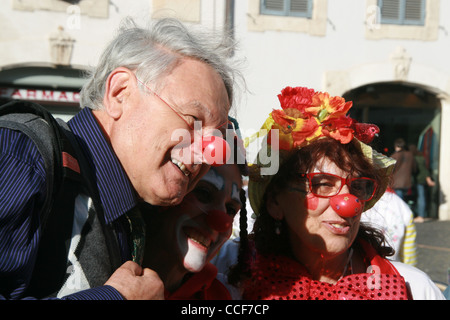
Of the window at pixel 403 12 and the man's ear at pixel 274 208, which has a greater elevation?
the window at pixel 403 12

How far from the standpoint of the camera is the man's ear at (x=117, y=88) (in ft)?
4.92

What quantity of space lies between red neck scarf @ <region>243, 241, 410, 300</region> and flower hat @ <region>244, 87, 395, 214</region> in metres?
0.34

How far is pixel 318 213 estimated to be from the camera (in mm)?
1871

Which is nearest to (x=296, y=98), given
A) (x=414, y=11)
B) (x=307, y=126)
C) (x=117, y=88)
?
(x=307, y=126)

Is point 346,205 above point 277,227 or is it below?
above

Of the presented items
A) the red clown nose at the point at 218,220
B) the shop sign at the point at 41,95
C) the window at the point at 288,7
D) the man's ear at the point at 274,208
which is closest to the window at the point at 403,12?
the window at the point at 288,7

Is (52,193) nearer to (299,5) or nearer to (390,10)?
(299,5)

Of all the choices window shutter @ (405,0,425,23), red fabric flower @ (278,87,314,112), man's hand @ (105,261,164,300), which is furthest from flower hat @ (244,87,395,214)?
window shutter @ (405,0,425,23)

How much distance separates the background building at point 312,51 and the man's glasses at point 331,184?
18.5 ft

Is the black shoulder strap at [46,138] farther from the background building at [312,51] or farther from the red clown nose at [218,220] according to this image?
the background building at [312,51]

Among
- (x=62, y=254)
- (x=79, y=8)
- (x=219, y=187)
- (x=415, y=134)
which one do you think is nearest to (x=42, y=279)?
(x=62, y=254)

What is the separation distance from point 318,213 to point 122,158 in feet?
2.53

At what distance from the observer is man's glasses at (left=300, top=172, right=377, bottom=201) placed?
6.17 ft

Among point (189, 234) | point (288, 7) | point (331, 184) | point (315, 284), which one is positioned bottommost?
point (315, 284)
